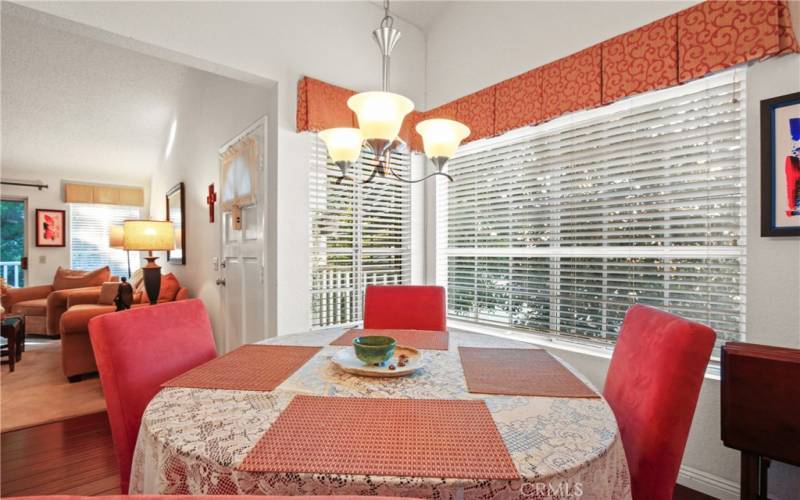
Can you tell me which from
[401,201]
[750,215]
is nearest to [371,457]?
[750,215]

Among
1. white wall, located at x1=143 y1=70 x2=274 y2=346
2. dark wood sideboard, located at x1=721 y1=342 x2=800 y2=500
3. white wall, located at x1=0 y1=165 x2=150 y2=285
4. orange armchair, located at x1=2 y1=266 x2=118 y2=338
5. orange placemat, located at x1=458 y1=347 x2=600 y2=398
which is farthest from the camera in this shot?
white wall, located at x1=0 y1=165 x2=150 y2=285

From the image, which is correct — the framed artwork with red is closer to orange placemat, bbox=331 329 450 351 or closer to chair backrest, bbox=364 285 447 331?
chair backrest, bbox=364 285 447 331

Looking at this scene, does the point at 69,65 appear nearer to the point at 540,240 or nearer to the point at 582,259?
the point at 540,240

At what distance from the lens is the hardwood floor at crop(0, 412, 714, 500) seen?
1.81 meters

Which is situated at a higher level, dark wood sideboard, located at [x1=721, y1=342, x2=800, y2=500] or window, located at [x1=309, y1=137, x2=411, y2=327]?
window, located at [x1=309, y1=137, x2=411, y2=327]

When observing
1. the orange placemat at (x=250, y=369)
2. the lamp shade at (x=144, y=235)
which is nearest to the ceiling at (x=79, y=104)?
the lamp shade at (x=144, y=235)

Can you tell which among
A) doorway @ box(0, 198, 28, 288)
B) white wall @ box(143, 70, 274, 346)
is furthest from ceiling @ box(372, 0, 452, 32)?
doorway @ box(0, 198, 28, 288)

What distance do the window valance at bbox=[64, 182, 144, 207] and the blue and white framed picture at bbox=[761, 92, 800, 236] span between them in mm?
7879

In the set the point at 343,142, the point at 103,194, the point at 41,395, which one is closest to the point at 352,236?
the point at 343,142

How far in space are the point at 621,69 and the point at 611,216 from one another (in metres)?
0.76

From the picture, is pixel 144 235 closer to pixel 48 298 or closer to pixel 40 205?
pixel 48 298

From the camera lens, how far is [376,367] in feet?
3.87

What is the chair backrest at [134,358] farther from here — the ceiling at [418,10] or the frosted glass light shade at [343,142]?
the ceiling at [418,10]

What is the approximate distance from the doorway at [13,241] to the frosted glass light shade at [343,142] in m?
6.67
